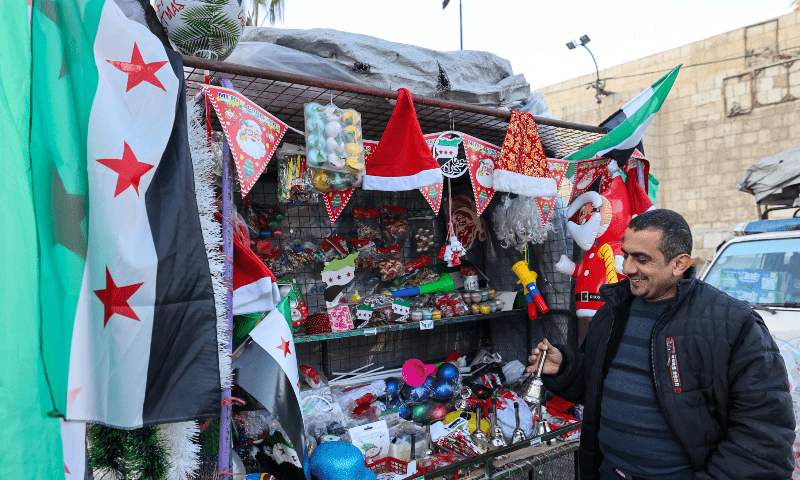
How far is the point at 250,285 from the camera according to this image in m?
2.35

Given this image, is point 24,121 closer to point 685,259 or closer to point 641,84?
point 685,259

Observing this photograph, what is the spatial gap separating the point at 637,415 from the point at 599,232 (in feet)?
7.36

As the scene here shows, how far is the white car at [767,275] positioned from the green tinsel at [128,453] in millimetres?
3803

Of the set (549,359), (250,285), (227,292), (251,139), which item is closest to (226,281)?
(227,292)

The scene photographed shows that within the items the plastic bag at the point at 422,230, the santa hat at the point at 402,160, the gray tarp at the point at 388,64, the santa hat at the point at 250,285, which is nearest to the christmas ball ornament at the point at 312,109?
the gray tarp at the point at 388,64

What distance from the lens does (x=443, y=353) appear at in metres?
4.91

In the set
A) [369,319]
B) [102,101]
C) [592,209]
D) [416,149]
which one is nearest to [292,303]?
[369,319]

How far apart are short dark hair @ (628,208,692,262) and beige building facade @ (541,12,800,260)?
8733 millimetres

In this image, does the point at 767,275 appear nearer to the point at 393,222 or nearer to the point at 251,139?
the point at 393,222

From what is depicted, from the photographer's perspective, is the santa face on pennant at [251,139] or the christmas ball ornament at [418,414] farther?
the christmas ball ornament at [418,414]

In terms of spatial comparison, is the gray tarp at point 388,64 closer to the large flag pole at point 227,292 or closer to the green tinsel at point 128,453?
the large flag pole at point 227,292

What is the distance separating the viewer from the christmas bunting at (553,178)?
140 inches

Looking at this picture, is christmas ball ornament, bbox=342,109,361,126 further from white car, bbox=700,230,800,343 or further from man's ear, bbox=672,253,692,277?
white car, bbox=700,230,800,343

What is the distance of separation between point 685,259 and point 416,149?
1652 millimetres
